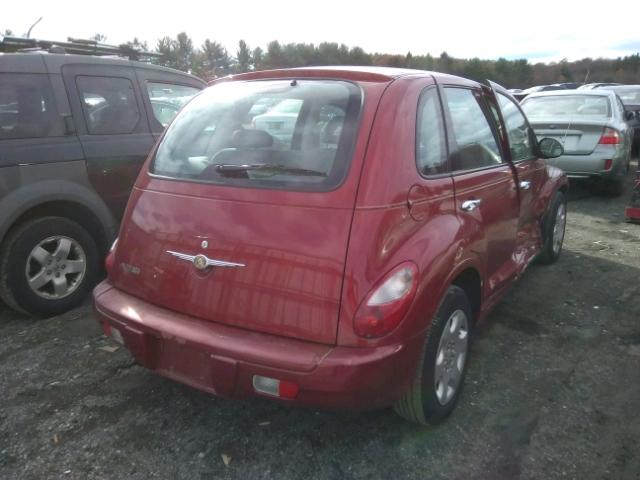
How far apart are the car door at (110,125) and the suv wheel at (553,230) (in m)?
3.52

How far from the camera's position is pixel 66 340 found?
3707 mm

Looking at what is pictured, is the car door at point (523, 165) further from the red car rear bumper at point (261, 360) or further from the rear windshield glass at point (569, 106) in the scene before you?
the rear windshield glass at point (569, 106)

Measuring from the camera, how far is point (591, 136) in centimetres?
789

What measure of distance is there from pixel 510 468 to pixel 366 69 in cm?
200

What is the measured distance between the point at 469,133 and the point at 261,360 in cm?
186

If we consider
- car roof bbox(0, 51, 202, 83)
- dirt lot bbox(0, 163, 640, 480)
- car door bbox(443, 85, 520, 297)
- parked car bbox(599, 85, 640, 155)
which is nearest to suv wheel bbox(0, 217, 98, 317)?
dirt lot bbox(0, 163, 640, 480)

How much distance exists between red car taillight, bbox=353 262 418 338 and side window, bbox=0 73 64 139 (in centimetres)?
297

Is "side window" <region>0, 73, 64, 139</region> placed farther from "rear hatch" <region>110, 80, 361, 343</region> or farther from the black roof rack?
"rear hatch" <region>110, 80, 361, 343</region>

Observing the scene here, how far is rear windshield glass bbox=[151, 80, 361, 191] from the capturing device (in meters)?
2.42

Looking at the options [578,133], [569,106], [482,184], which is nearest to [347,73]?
[482,184]

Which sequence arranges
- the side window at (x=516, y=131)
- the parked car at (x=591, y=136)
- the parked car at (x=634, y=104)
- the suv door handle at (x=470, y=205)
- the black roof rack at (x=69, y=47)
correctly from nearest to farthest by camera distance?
1. the suv door handle at (x=470, y=205)
2. the side window at (x=516, y=131)
3. the black roof rack at (x=69, y=47)
4. the parked car at (x=591, y=136)
5. the parked car at (x=634, y=104)

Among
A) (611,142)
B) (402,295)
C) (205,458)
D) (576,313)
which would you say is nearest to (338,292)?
(402,295)

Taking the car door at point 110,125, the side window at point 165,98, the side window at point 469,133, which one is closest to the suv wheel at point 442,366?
the side window at point 469,133

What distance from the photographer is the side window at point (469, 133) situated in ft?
9.87
